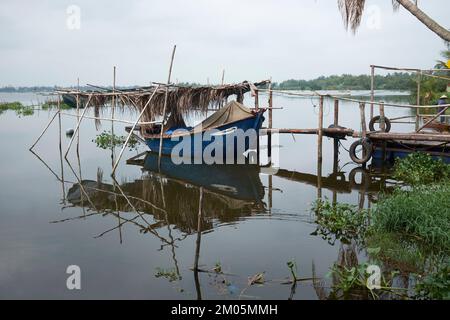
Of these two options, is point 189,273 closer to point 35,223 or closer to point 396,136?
point 35,223

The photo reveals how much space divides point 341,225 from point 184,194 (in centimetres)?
443

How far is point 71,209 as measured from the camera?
9.12 metres

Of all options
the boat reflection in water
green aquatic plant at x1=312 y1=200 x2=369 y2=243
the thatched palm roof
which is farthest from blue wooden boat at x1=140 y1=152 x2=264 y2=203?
green aquatic plant at x1=312 y1=200 x2=369 y2=243

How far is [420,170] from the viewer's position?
10164 mm

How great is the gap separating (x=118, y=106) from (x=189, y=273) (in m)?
10.5

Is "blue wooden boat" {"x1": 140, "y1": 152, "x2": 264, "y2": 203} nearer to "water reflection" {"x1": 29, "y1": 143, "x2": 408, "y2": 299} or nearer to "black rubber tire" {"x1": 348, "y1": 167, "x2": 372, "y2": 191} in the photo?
"water reflection" {"x1": 29, "y1": 143, "x2": 408, "y2": 299}

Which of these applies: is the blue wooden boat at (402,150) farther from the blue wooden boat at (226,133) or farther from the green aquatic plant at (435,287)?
the green aquatic plant at (435,287)

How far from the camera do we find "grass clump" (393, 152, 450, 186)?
9.99 m

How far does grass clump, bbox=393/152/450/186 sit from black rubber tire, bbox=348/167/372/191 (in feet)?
2.52

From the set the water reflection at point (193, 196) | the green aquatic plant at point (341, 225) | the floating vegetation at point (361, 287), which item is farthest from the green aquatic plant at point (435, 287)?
the green aquatic plant at point (341, 225)

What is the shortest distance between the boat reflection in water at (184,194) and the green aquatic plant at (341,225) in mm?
1753

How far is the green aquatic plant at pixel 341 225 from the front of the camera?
22.5ft
